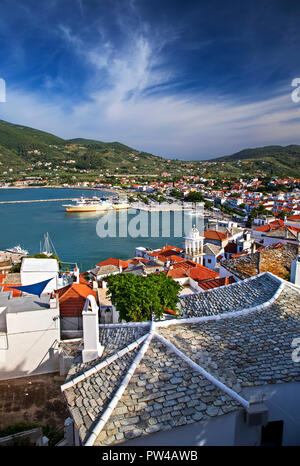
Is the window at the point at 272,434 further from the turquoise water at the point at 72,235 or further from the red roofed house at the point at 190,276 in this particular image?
the turquoise water at the point at 72,235

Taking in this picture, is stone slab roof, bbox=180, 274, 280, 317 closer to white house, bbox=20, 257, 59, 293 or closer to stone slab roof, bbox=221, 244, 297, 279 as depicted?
stone slab roof, bbox=221, 244, 297, 279

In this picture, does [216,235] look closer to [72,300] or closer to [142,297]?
[72,300]

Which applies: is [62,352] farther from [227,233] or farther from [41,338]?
[227,233]

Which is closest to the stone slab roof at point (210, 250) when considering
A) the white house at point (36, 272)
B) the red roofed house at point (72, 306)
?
the white house at point (36, 272)

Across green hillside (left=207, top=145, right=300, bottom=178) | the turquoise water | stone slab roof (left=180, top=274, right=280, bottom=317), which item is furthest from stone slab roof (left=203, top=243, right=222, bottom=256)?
green hillside (left=207, top=145, right=300, bottom=178)

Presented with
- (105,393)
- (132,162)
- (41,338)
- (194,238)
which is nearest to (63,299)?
(41,338)

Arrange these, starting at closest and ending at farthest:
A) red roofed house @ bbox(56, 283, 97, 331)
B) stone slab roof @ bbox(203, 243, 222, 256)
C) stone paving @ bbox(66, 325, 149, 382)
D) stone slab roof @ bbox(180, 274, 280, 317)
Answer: stone paving @ bbox(66, 325, 149, 382)
stone slab roof @ bbox(180, 274, 280, 317)
red roofed house @ bbox(56, 283, 97, 331)
stone slab roof @ bbox(203, 243, 222, 256)
